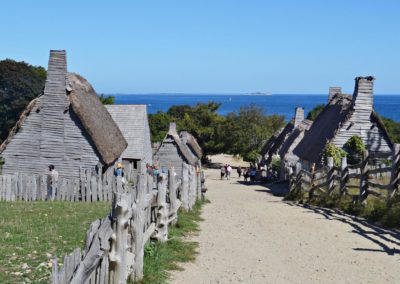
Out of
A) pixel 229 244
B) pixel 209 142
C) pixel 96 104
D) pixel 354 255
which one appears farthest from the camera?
pixel 209 142

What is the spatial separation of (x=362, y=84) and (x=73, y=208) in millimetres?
22079

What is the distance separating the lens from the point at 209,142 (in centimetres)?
7562

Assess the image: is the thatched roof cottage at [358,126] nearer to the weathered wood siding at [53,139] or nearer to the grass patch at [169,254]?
the weathered wood siding at [53,139]

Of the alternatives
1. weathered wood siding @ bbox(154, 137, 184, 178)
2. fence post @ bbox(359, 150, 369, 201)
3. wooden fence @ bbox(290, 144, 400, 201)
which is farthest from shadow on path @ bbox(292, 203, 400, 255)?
weathered wood siding @ bbox(154, 137, 184, 178)

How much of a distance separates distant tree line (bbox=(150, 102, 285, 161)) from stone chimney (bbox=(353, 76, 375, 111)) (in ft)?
118

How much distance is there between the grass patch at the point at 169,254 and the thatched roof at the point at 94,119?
46.8 ft

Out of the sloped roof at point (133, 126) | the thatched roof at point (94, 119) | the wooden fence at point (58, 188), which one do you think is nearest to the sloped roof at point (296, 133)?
the sloped roof at point (133, 126)

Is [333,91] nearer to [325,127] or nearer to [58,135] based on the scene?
[325,127]

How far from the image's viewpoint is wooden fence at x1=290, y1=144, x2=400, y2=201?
1761 centimetres

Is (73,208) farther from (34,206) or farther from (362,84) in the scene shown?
(362,84)

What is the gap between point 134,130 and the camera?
4159 cm

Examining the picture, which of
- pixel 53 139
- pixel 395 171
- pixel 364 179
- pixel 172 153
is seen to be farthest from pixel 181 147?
pixel 395 171

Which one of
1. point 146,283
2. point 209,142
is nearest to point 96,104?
point 146,283

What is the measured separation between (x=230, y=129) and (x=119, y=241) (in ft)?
216
